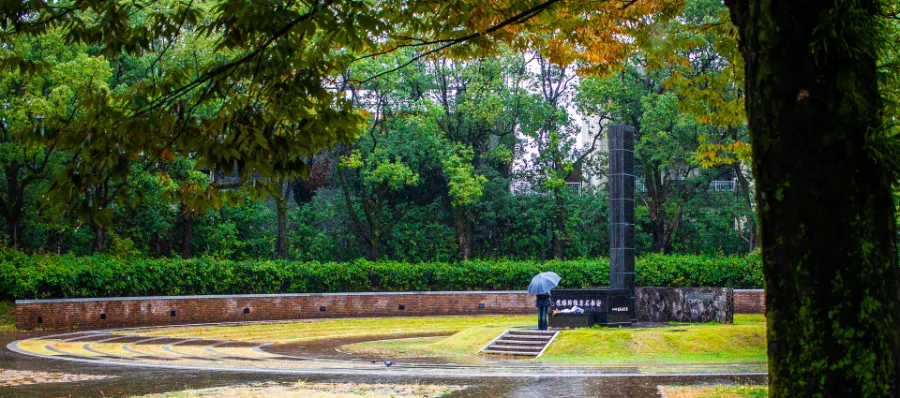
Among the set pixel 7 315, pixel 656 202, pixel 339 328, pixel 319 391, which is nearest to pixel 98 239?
pixel 7 315

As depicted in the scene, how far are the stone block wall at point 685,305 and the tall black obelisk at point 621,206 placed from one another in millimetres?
1494

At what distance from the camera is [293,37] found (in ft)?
22.4

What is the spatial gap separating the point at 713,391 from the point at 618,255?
11.8 meters

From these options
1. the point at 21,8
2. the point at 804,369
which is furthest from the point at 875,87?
the point at 21,8

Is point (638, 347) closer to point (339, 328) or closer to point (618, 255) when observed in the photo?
point (618, 255)

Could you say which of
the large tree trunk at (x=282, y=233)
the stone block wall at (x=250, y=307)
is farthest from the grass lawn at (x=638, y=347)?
the large tree trunk at (x=282, y=233)

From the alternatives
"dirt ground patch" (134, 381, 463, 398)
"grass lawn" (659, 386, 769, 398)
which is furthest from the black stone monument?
"dirt ground patch" (134, 381, 463, 398)

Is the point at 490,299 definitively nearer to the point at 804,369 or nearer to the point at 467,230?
the point at 467,230

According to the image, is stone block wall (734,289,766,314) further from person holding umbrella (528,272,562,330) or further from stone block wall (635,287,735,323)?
person holding umbrella (528,272,562,330)

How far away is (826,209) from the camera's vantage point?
4.04 m

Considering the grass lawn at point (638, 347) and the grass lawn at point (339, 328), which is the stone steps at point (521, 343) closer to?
the grass lawn at point (638, 347)

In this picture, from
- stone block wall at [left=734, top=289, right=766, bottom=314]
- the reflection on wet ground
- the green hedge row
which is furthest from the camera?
stone block wall at [left=734, top=289, right=766, bottom=314]

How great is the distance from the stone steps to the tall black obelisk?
12.4ft

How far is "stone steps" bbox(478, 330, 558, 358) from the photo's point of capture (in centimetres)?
1891
